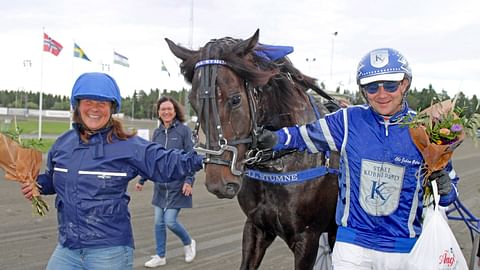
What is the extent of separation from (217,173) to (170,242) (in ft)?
14.1

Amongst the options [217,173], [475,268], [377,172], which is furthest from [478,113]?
[475,268]

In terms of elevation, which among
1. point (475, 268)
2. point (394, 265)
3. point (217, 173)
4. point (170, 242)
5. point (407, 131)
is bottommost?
point (170, 242)

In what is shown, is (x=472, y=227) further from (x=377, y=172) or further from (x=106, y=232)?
(x=106, y=232)

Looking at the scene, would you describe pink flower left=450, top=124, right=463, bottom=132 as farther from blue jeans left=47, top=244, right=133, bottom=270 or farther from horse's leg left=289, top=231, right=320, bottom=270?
blue jeans left=47, top=244, right=133, bottom=270

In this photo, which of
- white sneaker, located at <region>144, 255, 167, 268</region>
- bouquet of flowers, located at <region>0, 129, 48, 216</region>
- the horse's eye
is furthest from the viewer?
white sneaker, located at <region>144, 255, 167, 268</region>

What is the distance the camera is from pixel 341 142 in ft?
9.72

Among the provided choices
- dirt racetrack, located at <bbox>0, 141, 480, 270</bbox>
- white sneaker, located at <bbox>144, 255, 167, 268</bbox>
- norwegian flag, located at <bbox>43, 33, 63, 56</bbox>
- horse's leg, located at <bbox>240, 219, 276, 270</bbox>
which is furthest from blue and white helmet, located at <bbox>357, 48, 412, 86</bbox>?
norwegian flag, located at <bbox>43, 33, 63, 56</bbox>

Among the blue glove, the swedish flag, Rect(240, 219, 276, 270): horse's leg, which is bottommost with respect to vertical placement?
Rect(240, 219, 276, 270): horse's leg

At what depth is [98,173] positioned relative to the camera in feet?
9.45

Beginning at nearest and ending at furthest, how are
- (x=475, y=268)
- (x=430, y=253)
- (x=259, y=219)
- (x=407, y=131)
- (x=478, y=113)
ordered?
(x=430, y=253) → (x=407, y=131) → (x=478, y=113) → (x=259, y=219) → (x=475, y=268)

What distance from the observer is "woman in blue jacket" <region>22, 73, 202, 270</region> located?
287 cm

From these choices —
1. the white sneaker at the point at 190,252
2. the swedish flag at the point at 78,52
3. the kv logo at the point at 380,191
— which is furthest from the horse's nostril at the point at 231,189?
the swedish flag at the point at 78,52

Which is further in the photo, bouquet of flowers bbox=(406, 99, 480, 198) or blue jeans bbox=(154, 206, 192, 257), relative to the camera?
blue jeans bbox=(154, 206, 192, 257)

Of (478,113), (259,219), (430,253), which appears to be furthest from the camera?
(259,219)
